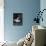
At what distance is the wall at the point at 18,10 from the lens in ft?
17.9

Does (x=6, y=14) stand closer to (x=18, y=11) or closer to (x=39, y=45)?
(x=18, y=11)

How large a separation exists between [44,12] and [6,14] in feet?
5.11

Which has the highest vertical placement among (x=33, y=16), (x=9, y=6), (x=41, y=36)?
(x=9, y=6)

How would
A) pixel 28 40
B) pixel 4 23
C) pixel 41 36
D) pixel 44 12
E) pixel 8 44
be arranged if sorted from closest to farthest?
1. pixel 41 36
2. pixel 28 40
3. pixel 8 44
4. pixel 44 12
5. pixel 4 23

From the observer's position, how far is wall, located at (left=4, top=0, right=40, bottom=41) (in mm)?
5453

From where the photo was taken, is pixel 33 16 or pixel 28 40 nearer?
pixel 28 40

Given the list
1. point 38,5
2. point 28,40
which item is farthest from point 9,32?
point 28,40

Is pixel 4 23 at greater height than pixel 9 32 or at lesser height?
greater

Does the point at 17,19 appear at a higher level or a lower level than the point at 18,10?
Answer: lower

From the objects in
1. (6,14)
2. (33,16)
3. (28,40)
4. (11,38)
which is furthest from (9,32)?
(28,40)

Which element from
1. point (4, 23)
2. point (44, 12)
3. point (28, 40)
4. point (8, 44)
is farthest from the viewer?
point (4, 23)

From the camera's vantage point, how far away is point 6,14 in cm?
545

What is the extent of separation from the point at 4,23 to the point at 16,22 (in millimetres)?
492

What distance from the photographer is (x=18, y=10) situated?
A: 550cm
